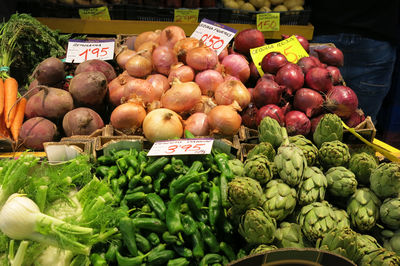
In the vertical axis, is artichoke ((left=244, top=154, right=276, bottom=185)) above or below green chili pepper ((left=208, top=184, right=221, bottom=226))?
above

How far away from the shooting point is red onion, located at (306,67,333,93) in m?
2.49

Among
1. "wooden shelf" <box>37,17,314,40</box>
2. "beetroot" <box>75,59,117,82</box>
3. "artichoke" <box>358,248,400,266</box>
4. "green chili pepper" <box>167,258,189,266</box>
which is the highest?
"wooden shelf" <box>37,17,314,40</box>

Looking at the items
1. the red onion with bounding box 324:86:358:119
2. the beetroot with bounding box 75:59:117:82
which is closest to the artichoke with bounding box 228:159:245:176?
the red onion with bounding box 324:86:358:119

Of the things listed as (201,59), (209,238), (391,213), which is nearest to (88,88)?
(201,59)

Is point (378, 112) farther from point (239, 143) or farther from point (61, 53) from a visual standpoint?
point (61, 53)

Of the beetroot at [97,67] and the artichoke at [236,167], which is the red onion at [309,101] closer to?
the artichoke at [236,167]

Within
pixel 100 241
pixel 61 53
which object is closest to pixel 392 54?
pixel 61 53

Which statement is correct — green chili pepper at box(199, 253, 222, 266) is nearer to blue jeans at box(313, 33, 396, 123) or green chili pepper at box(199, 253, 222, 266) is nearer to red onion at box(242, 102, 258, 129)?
red onion at box(242, 102, 258, 129)

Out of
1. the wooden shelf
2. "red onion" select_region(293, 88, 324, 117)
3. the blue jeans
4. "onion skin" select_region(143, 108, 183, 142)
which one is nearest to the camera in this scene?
"onion skin" select_region(143, 108, 183, 142)

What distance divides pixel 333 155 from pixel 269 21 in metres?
2.76

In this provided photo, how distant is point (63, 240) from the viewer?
1.39 meters

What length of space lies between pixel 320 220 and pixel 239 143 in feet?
2.91

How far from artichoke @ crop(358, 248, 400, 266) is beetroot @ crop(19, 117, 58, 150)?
7.01 ft

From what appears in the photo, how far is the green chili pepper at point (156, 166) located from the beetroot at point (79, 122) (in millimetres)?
773
